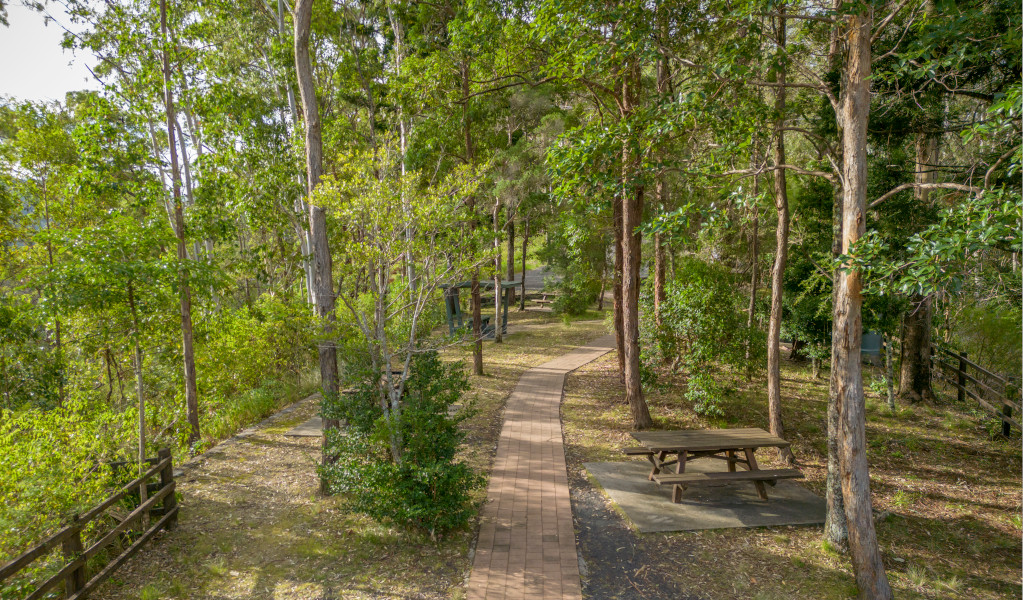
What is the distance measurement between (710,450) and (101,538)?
630 cm

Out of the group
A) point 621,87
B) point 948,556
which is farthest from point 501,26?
point 948,556

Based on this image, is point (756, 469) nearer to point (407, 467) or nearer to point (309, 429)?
point (407, 467)

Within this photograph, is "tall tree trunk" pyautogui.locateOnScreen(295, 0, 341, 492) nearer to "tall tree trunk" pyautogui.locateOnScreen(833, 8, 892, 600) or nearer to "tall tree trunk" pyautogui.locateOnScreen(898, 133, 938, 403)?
"tall tree trunk" pyautogui.locateOnScreen(833, 8, 892, 600)

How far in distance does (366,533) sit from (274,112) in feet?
49.6

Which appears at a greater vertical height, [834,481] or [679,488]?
[834,481]

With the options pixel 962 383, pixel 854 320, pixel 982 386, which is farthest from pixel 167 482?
pixel 962 383

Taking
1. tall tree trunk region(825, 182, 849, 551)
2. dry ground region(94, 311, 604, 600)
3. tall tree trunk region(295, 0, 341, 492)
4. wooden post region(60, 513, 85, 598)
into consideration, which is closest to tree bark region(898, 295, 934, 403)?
tall tree trunk region(825, 182, 849, 551)

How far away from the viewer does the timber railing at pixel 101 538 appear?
12.6 ft

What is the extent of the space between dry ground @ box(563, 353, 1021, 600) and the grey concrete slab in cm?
427

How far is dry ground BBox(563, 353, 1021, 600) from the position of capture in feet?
15.5

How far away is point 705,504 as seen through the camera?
20.7 feet

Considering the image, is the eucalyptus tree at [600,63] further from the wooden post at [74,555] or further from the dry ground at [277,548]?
the wooden post at [74,555]

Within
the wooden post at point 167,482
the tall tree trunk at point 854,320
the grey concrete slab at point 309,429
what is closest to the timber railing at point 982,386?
the tall tree trunk at point 854,320

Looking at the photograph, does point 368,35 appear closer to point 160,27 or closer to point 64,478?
point 160,27
